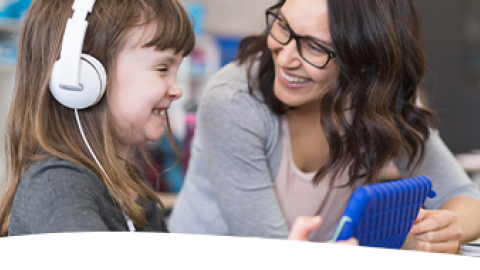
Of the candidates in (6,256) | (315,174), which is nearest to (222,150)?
(315,174)

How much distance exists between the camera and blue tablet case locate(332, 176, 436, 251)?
0.44 metres

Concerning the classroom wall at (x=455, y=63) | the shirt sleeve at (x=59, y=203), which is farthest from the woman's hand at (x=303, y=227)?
the classroom wall at (x=455, y=63)

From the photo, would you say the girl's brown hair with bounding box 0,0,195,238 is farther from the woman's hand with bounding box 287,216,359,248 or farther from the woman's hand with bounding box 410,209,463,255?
the woman's hand with bounding box 410,209,463,255

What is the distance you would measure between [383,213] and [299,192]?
585 mm

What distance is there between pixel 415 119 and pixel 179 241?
0.86m

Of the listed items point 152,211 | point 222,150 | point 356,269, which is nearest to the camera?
point 356,269

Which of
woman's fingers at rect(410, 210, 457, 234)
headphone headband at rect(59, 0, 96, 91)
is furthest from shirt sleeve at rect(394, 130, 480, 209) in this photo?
headphone headband at rect(59, 0, 96, 91)

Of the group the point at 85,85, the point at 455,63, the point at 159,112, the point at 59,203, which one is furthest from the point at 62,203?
the point at 455,63

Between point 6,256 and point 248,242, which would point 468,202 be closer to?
point 248,242

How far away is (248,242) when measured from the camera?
34 cm

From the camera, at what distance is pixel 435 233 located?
0.76 meters

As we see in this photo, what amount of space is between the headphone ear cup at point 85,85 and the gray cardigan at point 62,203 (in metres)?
0.10

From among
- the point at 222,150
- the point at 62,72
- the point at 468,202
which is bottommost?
the point at 468,202

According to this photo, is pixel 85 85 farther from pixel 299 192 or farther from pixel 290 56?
pixel 299 192
